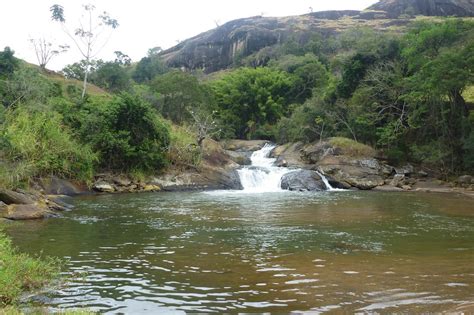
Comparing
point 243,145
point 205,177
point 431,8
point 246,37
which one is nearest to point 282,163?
point 205,177

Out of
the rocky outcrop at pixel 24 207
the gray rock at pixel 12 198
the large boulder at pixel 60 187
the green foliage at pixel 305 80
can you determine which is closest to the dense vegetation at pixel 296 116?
the large boulder at pixel 60 187

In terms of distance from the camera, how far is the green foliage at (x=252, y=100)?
62.7 meters

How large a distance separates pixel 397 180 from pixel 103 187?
21229 millimetres

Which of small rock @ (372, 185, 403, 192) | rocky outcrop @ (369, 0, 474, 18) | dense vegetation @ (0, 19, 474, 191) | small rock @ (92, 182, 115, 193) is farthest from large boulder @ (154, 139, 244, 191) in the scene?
rocky outcrop @ (369, 0, 474, 18)

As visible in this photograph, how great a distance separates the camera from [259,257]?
1147 cm

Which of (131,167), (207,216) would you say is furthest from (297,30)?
(207,216)

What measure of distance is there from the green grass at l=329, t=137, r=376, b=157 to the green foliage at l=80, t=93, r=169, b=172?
48.4 feet

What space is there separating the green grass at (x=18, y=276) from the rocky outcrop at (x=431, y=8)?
115 meters

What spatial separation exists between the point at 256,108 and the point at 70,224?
49.2 m

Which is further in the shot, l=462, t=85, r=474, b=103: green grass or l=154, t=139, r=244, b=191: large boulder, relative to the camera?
l=462, t=85, r=474, b=103: green grass

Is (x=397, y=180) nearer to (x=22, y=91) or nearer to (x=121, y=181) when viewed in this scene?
(x=121, y=181)

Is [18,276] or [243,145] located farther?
[243,145]

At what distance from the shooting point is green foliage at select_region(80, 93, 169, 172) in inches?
1225

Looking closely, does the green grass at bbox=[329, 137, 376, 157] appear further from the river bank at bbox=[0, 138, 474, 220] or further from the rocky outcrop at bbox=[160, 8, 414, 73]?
the rocky outcrop at bbox=[160, 8, 414, 73]
